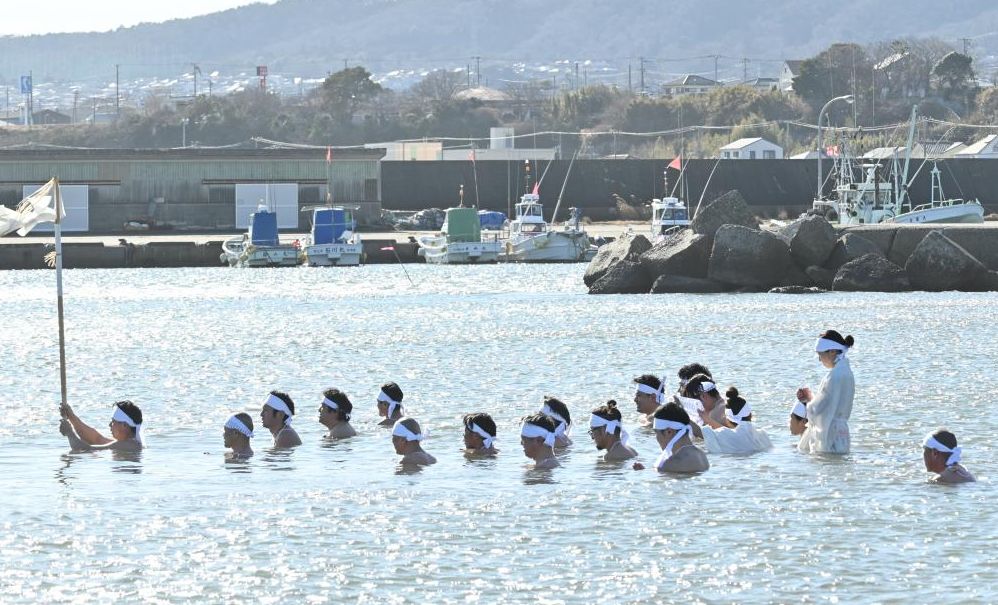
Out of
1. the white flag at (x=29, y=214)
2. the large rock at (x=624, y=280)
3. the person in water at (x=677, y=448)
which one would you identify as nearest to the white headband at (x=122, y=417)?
the white flag at (x=29, y=214)

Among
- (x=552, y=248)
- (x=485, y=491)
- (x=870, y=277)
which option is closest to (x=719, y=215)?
(x=870, y=277)

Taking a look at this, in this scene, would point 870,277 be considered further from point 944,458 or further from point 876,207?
point 876,207

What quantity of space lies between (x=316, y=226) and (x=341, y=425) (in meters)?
52.8

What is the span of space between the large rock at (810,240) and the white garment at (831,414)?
101 ft

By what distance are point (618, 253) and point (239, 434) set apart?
35243 mm

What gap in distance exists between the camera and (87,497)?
58.2 ft

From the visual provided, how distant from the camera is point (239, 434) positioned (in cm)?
2000

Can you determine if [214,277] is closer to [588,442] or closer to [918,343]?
[918,343]

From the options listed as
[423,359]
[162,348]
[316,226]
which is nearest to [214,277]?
[316,226]

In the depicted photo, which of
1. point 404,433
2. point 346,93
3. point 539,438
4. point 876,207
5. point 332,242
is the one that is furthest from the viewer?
point 346,93

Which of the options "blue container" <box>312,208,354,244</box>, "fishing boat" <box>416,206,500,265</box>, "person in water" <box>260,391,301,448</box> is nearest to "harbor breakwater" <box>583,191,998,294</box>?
"fishing boat" <box>416,206,500,265</box>

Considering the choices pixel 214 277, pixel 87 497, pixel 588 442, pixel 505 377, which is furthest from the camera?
pixel 214 277

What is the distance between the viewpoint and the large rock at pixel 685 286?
50375mm

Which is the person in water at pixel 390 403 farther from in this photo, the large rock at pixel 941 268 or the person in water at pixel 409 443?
the large rock at pixel 941 268
